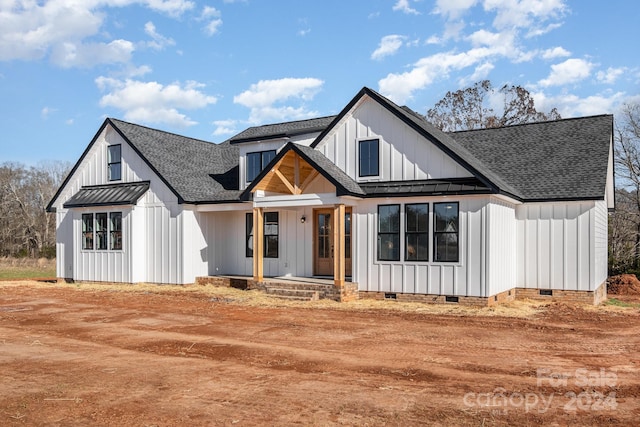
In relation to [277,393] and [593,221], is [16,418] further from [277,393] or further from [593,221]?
[593,221]

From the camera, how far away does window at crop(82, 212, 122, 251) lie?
22.2 metres

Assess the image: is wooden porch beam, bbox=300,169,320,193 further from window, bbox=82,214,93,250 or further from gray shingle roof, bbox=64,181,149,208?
window, bbox=82,214,93,250

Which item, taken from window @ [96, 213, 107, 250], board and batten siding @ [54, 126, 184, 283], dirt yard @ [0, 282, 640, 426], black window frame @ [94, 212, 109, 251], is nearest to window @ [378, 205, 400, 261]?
dirt yard @ [0, 282, 640, 426]

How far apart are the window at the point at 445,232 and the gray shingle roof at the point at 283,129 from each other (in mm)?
7354

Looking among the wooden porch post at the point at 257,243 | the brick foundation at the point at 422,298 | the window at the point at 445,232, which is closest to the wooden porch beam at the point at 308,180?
the wooden porch post at the point at 257,243

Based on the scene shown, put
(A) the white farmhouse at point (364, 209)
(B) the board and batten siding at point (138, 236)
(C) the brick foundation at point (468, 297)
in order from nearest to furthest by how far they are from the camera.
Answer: (C) the brick foundation at point (468, 297) → (A) the white farmhouse at point (364, 209) → (B) the board and batten siding at point (138, 236)

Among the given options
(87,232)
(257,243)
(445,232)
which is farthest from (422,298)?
(87,232)

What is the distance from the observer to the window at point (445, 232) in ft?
52.5

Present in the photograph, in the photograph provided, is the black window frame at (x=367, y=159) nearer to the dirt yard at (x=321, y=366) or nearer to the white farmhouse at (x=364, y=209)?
the white farmhouse at (x=364, y=209)

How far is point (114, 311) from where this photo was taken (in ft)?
51.1

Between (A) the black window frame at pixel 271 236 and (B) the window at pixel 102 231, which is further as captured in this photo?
(B) the window at pixel 102 231

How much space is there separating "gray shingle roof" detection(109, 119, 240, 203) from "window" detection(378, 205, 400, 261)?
615cm

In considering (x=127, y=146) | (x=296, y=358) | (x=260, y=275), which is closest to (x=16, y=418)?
(x=296, y=358)

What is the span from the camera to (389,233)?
55.6 feet
